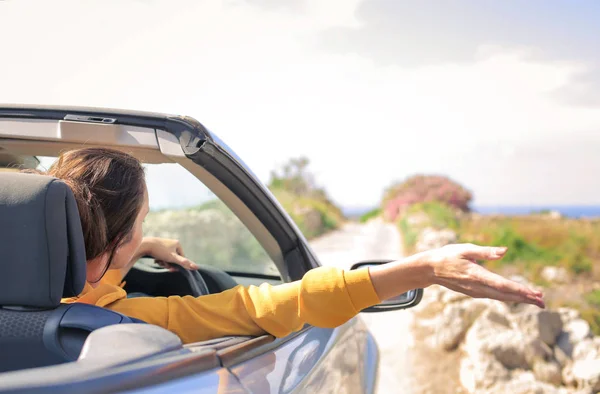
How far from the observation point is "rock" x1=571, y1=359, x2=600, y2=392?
582cm

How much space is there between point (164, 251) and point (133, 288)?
1.13 feet

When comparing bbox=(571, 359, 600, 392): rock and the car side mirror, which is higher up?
the car side mirror

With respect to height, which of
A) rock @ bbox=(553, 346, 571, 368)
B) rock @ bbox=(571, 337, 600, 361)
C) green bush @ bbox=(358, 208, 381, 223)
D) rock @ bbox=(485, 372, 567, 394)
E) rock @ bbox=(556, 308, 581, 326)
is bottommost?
green bush @ bbox=(358, 208, 381, 223)

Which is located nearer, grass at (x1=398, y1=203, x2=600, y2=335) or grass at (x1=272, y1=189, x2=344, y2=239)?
grass at (x1=398, y1=203, x2=600, y2=335)

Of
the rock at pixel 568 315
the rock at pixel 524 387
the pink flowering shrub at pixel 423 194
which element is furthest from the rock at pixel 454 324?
the pink flowering shrub at pixel 423 194

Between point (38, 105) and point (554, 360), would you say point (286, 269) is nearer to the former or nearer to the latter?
point (38, 105)

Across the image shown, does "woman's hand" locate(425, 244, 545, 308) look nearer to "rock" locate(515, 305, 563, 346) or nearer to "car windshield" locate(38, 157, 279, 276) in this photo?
"rock" locate(515, 305, 563, 346)

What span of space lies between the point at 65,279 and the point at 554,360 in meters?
5.73

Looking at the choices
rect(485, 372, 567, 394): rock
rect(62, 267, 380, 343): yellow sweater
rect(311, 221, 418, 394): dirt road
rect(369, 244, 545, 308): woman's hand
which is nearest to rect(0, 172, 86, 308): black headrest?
rect(62, 267, 380, 343): yellow sweater

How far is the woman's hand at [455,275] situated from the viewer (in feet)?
5.21

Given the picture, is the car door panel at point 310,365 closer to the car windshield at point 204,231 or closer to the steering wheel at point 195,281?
the steering wheel at point 195,281

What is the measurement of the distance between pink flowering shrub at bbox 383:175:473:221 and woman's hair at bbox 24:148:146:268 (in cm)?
2345

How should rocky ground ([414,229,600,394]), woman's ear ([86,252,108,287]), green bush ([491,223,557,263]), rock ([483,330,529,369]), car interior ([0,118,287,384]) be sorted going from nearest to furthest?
1. car interior ([0,118,287,384])
2. woman's ear ([86,252,108,287])
3. rocky ground ([414,229,600,394])
4. rock ([483,330,529,369])
5. green bush ([491,223,557,263])

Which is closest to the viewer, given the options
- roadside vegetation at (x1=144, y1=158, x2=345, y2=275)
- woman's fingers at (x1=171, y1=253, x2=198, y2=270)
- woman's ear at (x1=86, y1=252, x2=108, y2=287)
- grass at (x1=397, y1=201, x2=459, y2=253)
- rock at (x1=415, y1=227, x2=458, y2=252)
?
woman's ear at (x1=86, y1=252, x2=108, y2=287)
